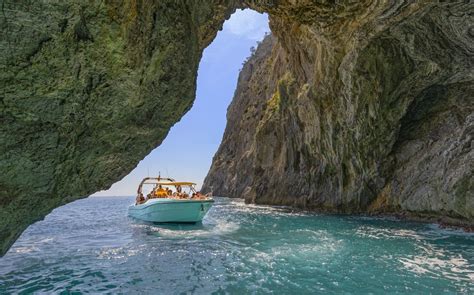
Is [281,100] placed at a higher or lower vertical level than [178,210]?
higher

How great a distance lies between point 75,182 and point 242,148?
79545 millimetres

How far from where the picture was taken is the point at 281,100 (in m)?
43.8

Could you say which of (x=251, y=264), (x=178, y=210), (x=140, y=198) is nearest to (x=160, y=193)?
(x=140, y=198)

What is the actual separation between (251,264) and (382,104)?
66.9ft

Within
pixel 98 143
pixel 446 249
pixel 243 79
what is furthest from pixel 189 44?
pixel 243 79

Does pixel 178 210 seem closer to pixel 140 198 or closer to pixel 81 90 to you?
pixel 140 198

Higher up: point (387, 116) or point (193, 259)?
point (387, 116)

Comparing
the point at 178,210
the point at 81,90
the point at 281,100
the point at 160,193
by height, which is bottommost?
the point at 178,210

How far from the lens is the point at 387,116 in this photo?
2770 centimetres

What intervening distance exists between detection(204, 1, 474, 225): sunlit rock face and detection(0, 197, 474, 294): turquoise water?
6.70 metres

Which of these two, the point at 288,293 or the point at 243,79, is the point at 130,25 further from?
the point at 243,79

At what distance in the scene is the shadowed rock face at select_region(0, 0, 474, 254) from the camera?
6.43 meters

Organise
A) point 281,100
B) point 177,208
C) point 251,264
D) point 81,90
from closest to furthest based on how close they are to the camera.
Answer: point 81,90 < point 251,264 < point 177,208 < point 281,100

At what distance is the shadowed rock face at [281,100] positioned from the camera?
643 cm
